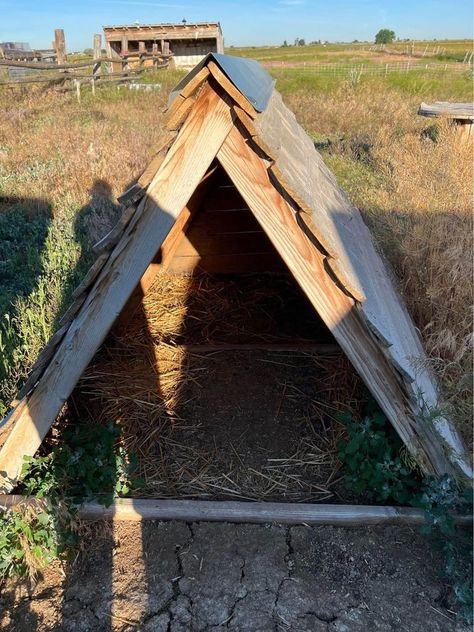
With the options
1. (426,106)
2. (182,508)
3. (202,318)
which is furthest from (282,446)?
(426,106)

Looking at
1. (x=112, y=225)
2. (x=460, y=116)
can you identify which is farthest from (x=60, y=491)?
(x=460, y=116)

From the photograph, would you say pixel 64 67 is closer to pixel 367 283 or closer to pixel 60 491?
pixel 367 283

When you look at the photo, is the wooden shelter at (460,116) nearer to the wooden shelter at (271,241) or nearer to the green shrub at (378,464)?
the wooden shelter at (271,241)

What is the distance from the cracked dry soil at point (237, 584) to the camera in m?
1.92

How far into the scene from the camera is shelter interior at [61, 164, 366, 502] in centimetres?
A: 262

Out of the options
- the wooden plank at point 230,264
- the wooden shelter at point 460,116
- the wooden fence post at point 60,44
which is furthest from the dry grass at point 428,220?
the wooden fence post at point 60,44

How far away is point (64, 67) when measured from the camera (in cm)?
1454

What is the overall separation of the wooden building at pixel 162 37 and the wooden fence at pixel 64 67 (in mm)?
1146

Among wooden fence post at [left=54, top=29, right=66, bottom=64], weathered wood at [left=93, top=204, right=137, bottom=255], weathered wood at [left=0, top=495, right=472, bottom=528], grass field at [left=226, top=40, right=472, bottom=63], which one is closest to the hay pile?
weathered wood at [left=0, top=495, right=472, bottom=528]

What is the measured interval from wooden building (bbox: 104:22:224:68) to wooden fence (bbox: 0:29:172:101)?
1.15 metres

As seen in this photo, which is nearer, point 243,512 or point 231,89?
point 231,89

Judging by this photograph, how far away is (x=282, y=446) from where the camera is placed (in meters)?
2.75

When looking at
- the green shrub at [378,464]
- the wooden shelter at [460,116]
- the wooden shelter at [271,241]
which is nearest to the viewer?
the wooden shelter at [271,241]

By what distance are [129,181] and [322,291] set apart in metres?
5.83
